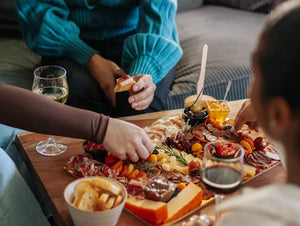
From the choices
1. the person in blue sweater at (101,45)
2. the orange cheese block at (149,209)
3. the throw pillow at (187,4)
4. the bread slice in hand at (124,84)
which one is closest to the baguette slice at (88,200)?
the orange cheese block at (149,209)

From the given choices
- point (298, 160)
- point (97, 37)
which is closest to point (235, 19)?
point (97, 37)

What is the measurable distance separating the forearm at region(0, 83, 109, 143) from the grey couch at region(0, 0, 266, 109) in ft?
3.01

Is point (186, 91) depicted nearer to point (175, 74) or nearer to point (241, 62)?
point (175, 74)

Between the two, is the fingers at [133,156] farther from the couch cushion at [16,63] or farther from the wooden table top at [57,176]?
the couch cushion at [16,63]

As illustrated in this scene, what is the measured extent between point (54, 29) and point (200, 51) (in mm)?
925

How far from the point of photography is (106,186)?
39.7 inches

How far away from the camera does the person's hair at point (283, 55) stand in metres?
0.72

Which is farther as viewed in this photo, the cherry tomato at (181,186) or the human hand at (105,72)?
the human hand at (105,72)

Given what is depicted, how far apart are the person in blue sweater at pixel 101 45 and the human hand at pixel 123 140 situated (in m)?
0.65

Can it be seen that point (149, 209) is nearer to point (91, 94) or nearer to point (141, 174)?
point (141, 174)

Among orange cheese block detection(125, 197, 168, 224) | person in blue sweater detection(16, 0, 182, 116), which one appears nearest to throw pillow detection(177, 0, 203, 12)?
person in blue sweater detection(16, 0, 182, 116)

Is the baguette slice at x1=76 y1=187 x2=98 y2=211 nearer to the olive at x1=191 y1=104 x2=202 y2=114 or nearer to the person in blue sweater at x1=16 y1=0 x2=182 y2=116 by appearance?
the olive at x1=191 y1=104 x2=202 y2=114

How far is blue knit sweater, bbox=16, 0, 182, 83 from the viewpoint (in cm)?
195

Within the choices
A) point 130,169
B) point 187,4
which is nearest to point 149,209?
point 130,169
